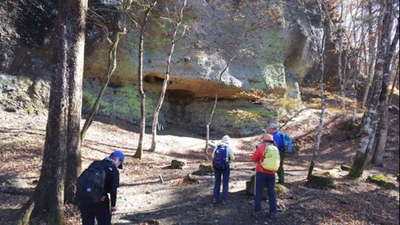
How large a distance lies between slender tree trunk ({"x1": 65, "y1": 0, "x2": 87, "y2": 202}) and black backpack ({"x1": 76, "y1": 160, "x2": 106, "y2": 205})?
102 inches

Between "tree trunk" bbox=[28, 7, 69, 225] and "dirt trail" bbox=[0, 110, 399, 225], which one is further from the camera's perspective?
"dirt trail" bbox=[0, 110, 399, 225]

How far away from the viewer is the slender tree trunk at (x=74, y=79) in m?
7.29

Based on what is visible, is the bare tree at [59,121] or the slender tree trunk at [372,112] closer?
the bare tree at [59,121]

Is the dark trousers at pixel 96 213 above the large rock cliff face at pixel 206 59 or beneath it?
beneath

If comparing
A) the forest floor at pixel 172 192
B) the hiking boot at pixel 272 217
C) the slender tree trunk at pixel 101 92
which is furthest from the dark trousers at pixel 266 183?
the slender tree trunk at pixel 101 92

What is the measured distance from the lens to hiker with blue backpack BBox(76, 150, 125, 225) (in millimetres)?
5379

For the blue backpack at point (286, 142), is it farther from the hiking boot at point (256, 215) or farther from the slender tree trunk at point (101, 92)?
the slender tree trunk at point (101, 92)

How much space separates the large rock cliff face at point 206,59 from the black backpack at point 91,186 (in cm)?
1490

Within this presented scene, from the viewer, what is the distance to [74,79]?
7477 mm

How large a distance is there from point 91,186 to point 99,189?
0.48 feet

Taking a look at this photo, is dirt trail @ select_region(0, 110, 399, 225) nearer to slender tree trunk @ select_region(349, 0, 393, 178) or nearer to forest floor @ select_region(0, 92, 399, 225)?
forest floor @ select_region(0, 92, 399, 225)

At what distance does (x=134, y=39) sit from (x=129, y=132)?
19.9 feet

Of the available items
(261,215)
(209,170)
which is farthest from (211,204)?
(209,170)

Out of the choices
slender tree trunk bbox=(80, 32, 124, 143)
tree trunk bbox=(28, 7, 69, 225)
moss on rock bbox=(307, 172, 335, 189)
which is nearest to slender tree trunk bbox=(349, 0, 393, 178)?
moss on rock bbox=(307, 172, 335, 189)
